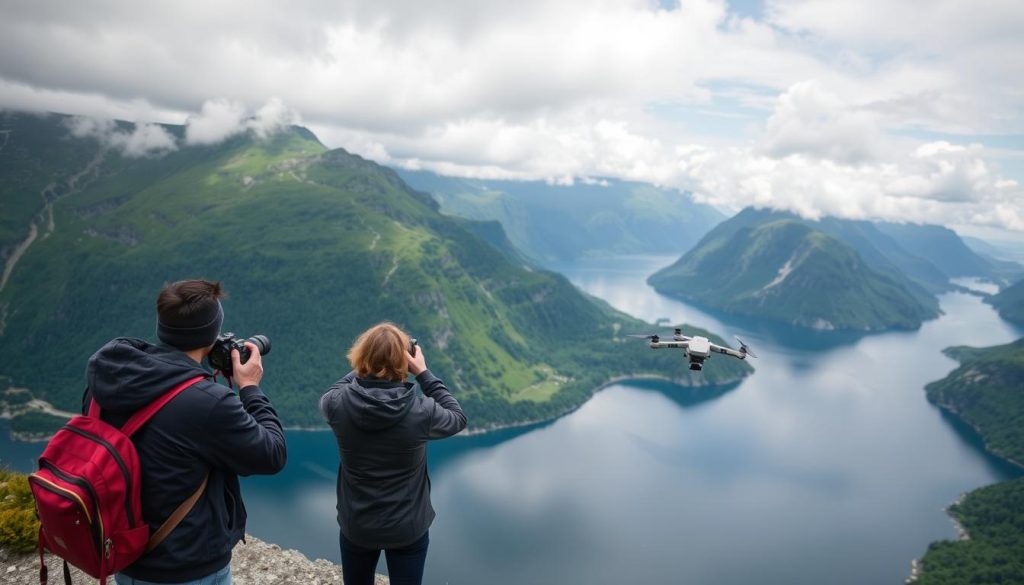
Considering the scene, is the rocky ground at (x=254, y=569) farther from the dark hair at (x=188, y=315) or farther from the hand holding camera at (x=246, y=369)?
the dark hair at (x=188, y=315)

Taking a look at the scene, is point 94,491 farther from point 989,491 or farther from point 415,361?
point 989,491

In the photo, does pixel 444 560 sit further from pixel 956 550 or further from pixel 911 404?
pixel 911 404

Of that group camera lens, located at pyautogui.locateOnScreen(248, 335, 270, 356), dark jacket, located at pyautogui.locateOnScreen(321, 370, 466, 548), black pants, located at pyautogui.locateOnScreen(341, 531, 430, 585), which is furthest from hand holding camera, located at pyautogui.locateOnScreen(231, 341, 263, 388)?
black pants, located at pyautogui.locateOnScreen(341, 531, 430, 585)

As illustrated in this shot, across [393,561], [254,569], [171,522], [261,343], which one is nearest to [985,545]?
[254,569]

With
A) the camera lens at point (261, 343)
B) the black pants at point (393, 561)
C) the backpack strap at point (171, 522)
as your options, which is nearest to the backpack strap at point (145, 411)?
the backpack strap at point (171, 522)

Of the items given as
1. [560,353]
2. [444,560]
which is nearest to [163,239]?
[560,353]

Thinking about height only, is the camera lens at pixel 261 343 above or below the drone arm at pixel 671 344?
above

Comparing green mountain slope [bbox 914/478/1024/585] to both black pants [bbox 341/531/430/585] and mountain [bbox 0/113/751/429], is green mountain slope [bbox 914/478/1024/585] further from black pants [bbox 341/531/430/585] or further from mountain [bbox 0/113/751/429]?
black pants [bbox 341/531/430/585]
